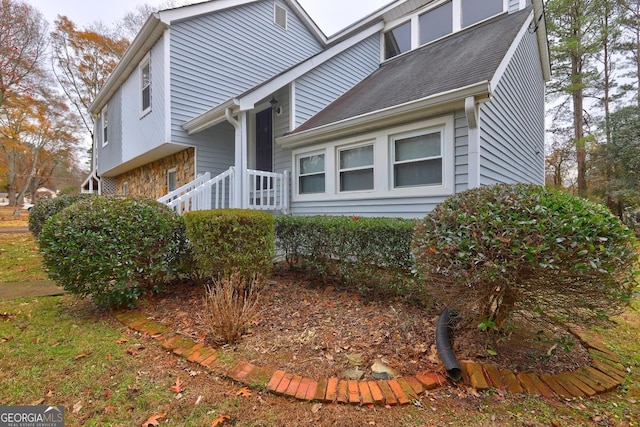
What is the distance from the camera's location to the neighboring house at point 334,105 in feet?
17.5

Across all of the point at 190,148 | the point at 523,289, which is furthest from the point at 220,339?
the point at 190,148

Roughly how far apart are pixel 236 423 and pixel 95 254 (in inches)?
107

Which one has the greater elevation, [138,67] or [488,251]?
[138,67]

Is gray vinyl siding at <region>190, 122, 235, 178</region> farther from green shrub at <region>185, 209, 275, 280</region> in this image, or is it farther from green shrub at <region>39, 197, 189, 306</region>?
green shrub at <region>185, 209, 275, 280</region>

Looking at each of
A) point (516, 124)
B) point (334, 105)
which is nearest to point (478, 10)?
point (516, 124)

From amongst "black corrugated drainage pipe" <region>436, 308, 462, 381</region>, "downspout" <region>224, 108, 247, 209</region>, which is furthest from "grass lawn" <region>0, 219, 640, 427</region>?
"downspout" <region>224, 108, 247, 209</region>

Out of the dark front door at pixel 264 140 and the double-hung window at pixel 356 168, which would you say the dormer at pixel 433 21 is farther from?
the double-hung window at pixel 356 168

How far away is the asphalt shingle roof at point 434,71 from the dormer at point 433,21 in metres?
0.30

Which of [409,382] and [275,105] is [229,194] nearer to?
[275,105]

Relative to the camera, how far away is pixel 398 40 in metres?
9.81

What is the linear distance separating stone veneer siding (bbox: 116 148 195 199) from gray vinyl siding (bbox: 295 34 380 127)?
Answer: 3.34 metres

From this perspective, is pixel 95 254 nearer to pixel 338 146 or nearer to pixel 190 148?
pixel 338 146

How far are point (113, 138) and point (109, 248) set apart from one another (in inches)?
404

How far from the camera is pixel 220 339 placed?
9.22ft
